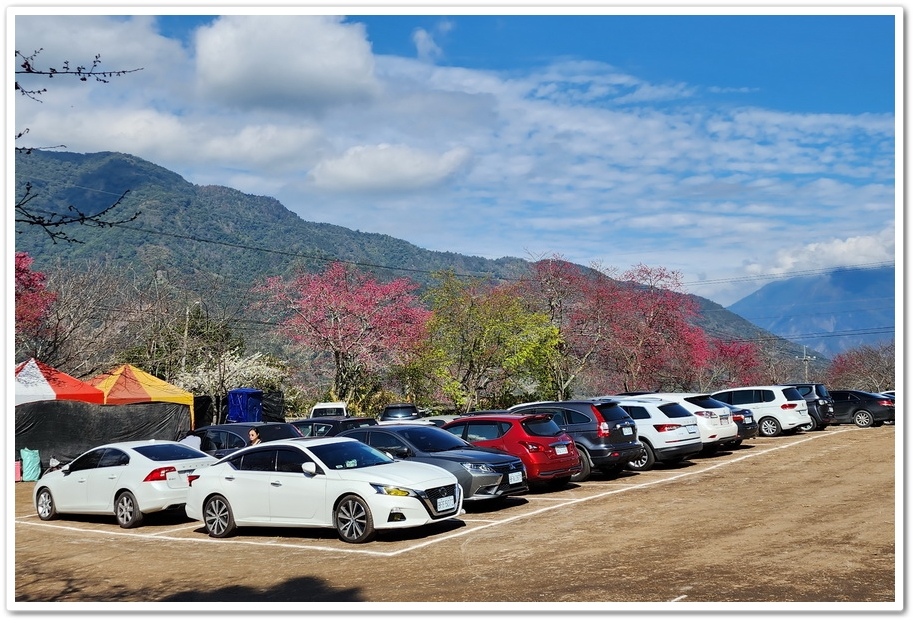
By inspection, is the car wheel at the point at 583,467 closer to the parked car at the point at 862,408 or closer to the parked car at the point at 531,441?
the parked car at the point at 531,441

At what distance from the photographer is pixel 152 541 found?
12.8 metres

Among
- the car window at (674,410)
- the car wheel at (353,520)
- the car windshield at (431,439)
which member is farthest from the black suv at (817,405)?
→ the car wheel at (353,520)

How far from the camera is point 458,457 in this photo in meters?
13.6

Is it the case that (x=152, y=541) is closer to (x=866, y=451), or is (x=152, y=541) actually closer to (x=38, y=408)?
(x=38, y=408)

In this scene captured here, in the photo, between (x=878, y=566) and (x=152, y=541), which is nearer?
(x=878, y=566)

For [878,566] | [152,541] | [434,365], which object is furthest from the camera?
[434,365]

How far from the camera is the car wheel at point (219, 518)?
1258 cm

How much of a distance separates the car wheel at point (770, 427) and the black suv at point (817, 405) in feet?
6.20

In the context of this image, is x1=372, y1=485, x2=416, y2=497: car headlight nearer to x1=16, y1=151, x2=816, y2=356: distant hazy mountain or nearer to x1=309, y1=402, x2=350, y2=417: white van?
x1=309, y1=402, x2=350, y2=417: white van

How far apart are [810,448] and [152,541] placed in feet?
56.1

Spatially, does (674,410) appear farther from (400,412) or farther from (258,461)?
(258,461)

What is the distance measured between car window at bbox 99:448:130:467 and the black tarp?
32.7 ft

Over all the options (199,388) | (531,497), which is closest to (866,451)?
(531,497)

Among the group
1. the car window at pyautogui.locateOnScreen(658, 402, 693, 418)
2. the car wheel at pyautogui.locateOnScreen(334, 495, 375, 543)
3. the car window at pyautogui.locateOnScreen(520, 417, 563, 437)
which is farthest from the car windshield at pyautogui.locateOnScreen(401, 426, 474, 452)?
the car window at pyautogui.locateOnScreen(658, 402, 693, 418)
